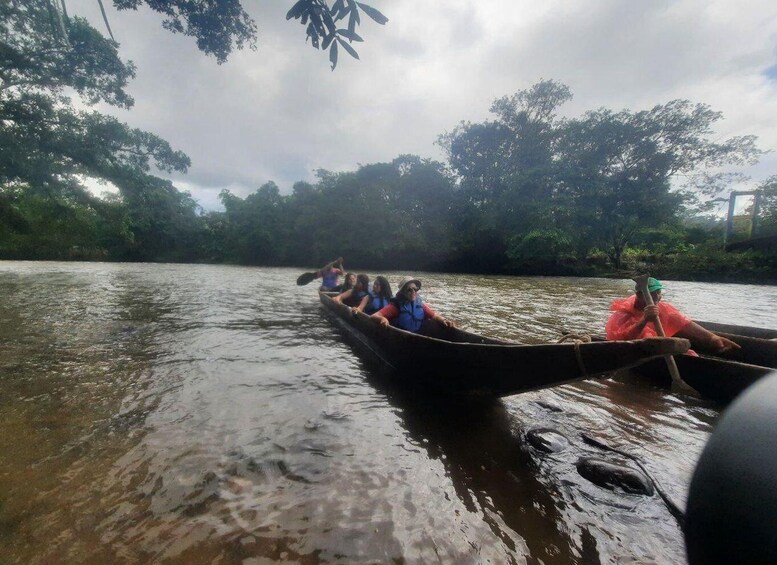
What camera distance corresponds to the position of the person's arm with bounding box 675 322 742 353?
4.06 m

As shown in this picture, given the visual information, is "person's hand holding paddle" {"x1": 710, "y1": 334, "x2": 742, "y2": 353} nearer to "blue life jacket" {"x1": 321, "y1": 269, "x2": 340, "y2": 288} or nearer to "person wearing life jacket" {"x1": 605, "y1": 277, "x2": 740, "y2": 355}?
"person wearing life jacket" {"x1": 605, "y1": 277, "x2": 740, "y2": 355}

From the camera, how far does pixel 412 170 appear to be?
3791 centimetres

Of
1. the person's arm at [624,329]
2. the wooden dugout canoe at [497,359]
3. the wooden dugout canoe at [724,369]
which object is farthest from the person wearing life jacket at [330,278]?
the wooden dugout canoe at [724,369]

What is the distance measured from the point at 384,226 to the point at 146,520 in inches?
1409

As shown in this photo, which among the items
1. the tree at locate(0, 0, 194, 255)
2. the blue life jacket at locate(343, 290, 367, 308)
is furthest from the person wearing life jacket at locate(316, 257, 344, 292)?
the tree at locate(0, 0, 194, 255)

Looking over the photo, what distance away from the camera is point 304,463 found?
251 cm

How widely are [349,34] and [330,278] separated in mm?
8770

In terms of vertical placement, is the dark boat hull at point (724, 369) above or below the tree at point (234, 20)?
below

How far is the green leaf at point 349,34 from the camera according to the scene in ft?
8.62

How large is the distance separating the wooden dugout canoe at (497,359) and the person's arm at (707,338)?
264 cm

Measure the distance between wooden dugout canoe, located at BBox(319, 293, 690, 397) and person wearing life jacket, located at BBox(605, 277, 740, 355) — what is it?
186 centimetres

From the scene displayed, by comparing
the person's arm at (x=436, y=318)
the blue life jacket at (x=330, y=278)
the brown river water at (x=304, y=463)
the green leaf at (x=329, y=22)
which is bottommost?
the brown river water at (x=304, y=463)

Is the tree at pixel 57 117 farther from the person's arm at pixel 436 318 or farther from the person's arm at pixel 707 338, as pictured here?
the person's arm at pixel 707 338

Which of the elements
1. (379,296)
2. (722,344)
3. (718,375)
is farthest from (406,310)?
(722,344)
